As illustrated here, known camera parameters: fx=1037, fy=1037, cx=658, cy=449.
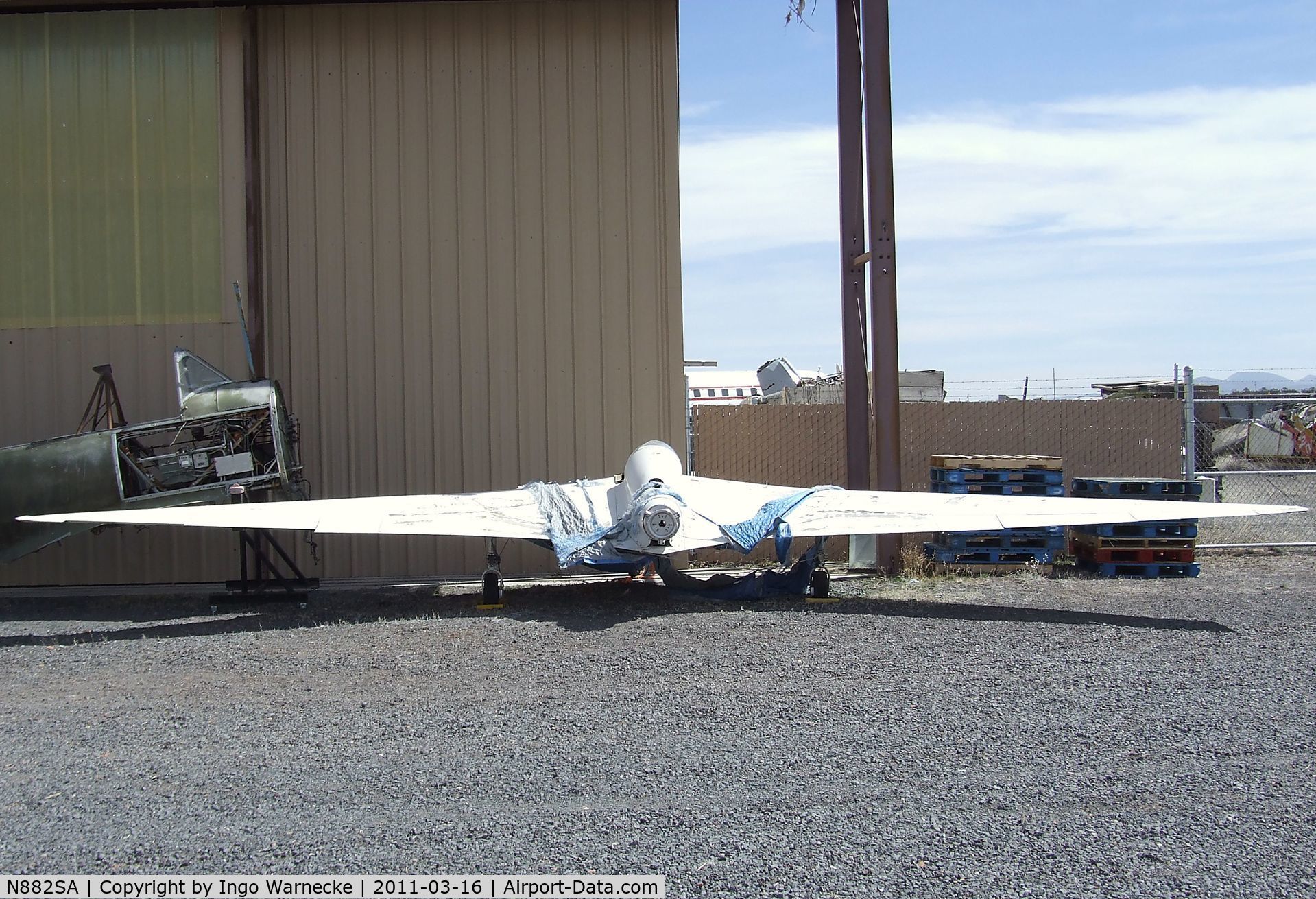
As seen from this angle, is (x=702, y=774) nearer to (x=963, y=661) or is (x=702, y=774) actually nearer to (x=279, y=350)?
(x=963, y=661)

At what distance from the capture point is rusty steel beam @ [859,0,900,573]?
12742 millimetres

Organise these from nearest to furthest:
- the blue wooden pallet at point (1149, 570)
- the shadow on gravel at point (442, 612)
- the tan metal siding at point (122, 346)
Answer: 1. the shadow on gravel at point (442, 612)
2. the blue wooden pallet at point (1149, 570)
3. the tan metal siding at point (122, 346)

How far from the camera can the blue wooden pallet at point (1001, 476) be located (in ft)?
42.9

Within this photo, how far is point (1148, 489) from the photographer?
1284 centimetres

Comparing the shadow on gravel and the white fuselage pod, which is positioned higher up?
the white fuselage pod

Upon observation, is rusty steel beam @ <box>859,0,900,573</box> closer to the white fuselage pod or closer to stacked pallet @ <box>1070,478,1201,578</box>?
stacked pallet @ <box>1070,478,1201,578</box>

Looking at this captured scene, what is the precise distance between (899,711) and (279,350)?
10.3 metres

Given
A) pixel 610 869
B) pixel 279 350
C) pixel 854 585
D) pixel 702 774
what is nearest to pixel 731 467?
pixel 854 585

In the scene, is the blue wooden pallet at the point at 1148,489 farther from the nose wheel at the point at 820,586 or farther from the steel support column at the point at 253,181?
the steel support column at the point at 253,181

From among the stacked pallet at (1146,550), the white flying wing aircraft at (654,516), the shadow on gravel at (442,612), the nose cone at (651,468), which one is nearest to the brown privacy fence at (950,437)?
the stacked pallet at (1146,550)

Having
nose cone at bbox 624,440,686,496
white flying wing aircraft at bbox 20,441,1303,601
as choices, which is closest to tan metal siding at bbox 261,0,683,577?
nose cone at bbox 624,440,686,496

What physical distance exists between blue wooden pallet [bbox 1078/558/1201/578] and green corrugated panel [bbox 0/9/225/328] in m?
11.7

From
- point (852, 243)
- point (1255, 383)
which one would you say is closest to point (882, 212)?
point (852, 243)

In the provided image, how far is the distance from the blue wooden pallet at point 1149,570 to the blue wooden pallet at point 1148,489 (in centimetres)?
91
